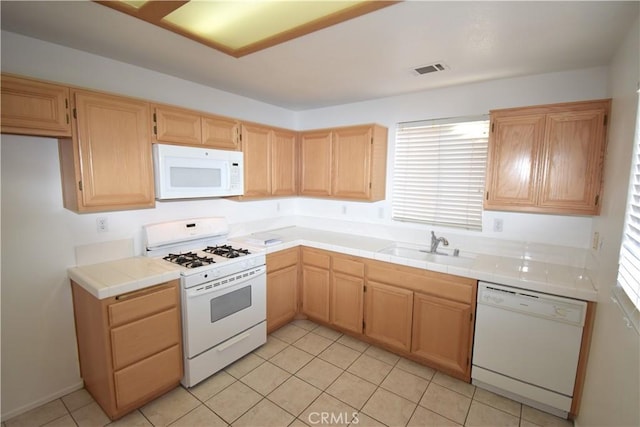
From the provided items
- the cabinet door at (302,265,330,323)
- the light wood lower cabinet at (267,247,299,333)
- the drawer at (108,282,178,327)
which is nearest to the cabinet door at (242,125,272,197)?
the light wood lower cabinet at (267,247,299,333)

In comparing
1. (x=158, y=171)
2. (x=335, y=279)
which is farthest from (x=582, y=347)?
(x=158, y=171)

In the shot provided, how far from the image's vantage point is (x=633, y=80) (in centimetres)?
152

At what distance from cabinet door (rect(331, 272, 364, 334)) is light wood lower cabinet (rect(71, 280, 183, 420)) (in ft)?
4.79

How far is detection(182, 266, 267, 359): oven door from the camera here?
7.17 feet

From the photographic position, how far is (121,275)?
78.7 inches

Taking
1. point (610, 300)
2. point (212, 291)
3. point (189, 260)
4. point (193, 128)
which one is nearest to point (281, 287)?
point (212, 291)

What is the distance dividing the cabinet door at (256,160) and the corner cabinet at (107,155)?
2.95 ft

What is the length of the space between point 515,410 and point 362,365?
1.12 meters

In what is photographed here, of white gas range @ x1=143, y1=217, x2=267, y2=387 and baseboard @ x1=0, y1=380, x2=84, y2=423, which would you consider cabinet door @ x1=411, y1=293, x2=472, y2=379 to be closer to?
white gas range @ x1=143, y1=217, x2=267, y2=387

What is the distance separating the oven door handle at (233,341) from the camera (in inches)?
94.0

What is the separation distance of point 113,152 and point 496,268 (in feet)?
9.59

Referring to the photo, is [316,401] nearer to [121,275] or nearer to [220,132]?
[121,275]

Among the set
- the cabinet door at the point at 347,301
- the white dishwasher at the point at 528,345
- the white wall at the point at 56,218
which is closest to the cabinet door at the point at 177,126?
the white wall at the point at 56,218

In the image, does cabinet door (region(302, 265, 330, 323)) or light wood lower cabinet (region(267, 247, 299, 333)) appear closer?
light wood lower cabinet (region(267, 247, 299, 333))
